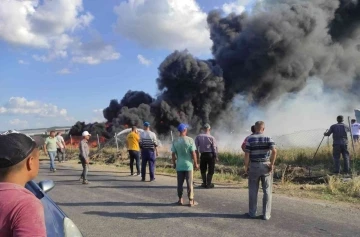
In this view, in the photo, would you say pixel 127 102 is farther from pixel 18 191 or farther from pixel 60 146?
pixel 18 191

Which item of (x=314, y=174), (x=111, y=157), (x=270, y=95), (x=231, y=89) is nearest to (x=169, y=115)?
(x=231, y=89)

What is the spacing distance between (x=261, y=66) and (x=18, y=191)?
41.7m

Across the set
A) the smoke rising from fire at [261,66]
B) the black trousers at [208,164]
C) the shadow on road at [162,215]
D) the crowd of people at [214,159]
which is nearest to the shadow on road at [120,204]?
the crowd of people at [214,159]

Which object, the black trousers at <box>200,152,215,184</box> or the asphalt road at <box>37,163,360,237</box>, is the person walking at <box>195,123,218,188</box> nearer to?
the black trousers at <box>200,152,215,184</box>

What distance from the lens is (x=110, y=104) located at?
4809 centimetres

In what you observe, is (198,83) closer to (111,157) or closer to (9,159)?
(111,157)

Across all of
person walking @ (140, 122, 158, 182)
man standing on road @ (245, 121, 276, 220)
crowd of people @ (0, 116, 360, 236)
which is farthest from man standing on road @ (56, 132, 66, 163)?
man standing on road @ (245, 121, 276, 220)

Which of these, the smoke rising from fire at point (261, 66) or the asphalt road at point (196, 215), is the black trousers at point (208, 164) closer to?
the asphalt road at point (196, 215)

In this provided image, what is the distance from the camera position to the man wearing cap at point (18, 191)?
5.58 ft

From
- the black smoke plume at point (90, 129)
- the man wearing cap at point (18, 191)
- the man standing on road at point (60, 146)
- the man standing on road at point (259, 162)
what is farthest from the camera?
the black smoke plume at point (90, 129)

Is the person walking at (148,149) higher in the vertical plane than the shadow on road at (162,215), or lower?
higher

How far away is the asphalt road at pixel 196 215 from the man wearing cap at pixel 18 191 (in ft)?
12.8

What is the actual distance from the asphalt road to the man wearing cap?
12.8ft

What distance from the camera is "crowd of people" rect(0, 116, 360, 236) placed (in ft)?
5.66
